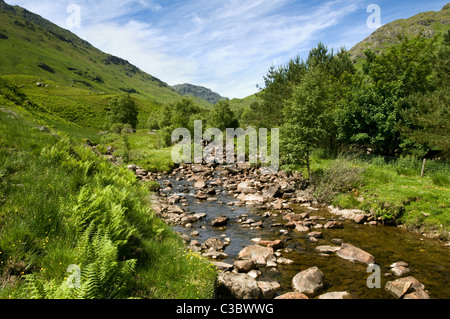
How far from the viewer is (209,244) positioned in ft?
39.1

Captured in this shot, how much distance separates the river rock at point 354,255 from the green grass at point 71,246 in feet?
23.9

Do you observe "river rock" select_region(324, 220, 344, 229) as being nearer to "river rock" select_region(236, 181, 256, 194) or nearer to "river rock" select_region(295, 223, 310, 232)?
"river rock" select_region(295, 223, 310, 232)

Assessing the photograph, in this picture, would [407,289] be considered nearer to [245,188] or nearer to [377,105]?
[245,188]

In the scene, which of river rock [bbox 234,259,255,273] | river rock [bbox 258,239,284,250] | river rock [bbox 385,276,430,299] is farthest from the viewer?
river rock [bbox 258,239,284,250]

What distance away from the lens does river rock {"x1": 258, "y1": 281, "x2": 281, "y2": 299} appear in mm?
7702

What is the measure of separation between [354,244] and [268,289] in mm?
7324

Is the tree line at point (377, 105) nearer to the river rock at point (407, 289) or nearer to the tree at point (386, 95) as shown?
the tree at point (386, 95)

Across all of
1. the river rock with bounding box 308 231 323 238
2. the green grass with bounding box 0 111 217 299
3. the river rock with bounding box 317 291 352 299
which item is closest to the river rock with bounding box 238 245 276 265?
the river rock with bounding box 317 291 352 299

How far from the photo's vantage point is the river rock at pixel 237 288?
7059 millimetres

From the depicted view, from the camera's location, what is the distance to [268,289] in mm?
7852

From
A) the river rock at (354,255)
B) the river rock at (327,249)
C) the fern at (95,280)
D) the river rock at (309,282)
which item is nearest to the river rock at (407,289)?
the river rock at (354,255)

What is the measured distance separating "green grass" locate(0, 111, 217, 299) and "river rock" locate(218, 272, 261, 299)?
51 centimetres

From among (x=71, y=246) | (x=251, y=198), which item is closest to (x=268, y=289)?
(x=71, y=246)
